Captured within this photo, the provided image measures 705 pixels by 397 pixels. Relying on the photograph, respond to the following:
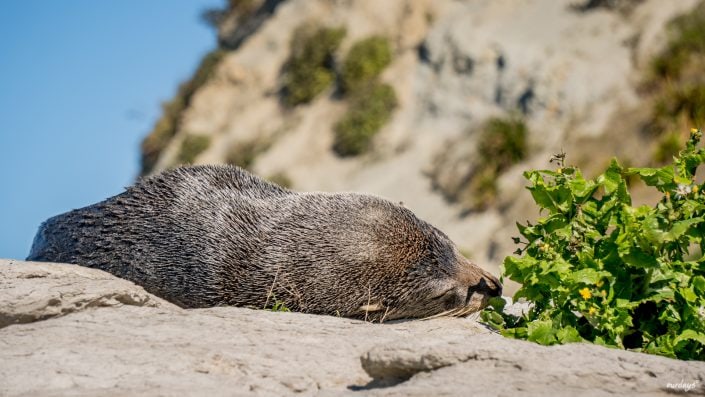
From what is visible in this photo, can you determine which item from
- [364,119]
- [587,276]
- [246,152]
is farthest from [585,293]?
[246,152]

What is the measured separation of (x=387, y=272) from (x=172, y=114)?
28.6 metres

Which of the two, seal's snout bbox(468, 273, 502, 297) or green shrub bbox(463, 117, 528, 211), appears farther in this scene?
green shrub bbox(463, 117, 528, 211)

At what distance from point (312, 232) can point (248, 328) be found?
120cm

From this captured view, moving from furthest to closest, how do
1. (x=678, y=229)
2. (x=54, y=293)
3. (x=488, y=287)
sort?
(x=488, y=287) → (x=54, y=293) → (x=678, y=229)

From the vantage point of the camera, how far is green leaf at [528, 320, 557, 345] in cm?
509

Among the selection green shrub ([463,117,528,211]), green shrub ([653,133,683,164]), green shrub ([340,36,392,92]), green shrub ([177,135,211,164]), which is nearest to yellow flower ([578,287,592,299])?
green shrub ([653,133,683,164])

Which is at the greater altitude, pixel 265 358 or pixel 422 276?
pixel 422 276

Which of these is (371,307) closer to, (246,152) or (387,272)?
(387,272)

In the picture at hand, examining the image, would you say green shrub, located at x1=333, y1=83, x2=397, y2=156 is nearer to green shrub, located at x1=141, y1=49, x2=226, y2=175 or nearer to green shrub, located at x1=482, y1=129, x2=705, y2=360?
green shrub, located at x1=141, y1=49, x2=226, y2=175

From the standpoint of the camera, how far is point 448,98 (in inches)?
977

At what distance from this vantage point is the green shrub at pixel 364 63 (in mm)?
27062

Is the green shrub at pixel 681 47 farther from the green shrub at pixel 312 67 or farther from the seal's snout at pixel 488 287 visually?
the seal's snout at pixel 488 287

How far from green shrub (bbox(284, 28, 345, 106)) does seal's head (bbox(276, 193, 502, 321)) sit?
72.4ft

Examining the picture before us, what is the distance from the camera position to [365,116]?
25.3 m
